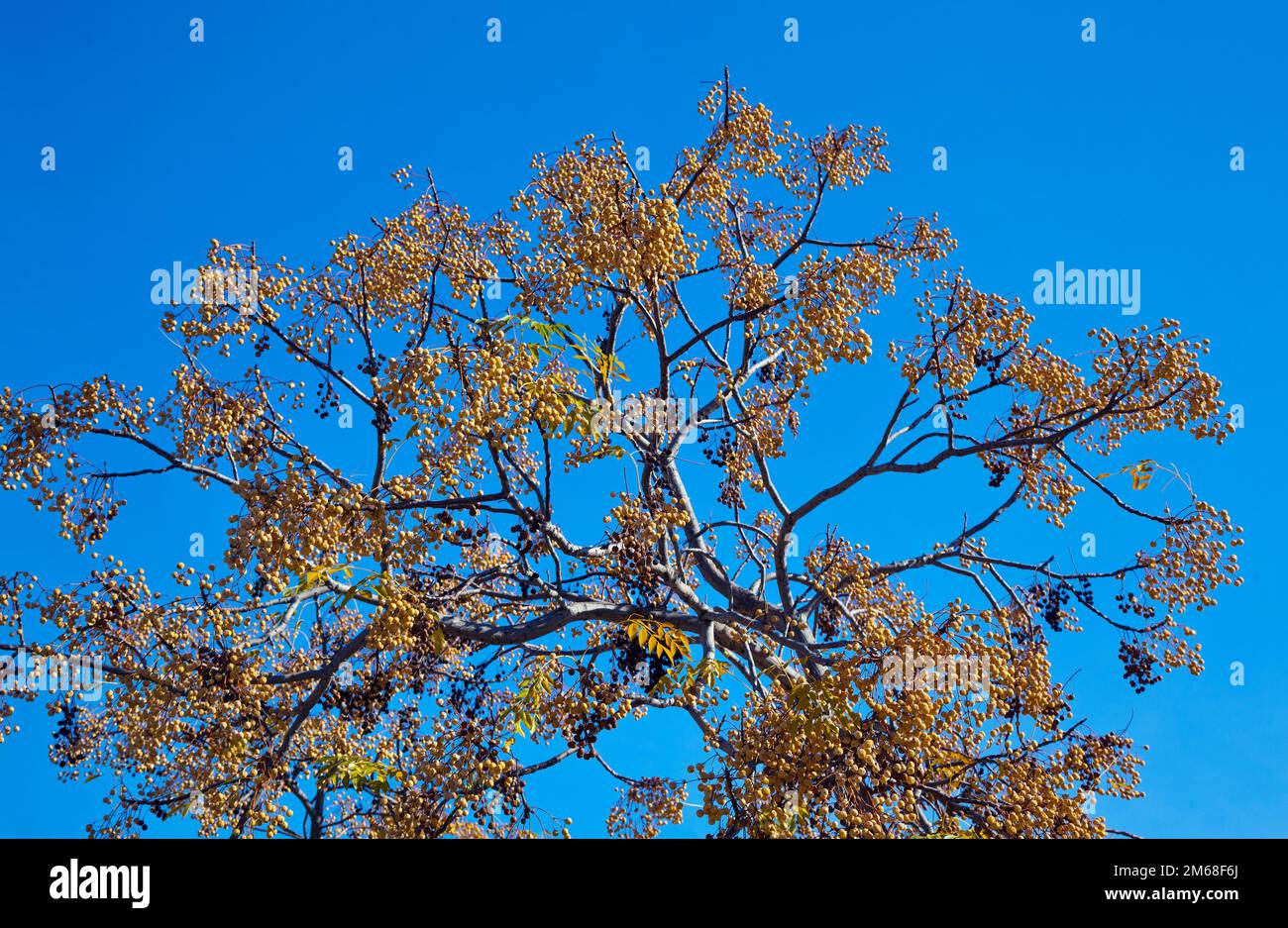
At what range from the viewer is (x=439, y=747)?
30.4 feet
